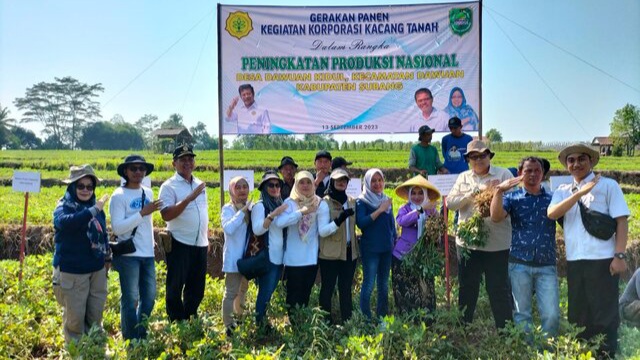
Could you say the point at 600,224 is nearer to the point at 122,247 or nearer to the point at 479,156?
the point at 479,156

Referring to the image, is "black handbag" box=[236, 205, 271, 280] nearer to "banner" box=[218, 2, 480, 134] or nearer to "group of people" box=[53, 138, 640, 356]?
"group of people" box=[53, 138, 640, 356]

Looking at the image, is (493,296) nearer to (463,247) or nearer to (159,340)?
(463,247)

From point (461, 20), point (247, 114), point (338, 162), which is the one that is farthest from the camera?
point (247, 114)

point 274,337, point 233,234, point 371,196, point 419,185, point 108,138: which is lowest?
point 274,337

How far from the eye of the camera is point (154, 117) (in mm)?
78250

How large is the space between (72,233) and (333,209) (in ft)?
7.93

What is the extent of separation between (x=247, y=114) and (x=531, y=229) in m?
4.60

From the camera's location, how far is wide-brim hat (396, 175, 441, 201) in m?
4.71

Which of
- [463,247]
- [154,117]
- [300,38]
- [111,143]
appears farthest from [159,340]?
[154,117]

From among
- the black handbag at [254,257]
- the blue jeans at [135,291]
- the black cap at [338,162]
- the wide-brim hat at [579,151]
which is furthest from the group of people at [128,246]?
the wide-brim hat at [579,151]

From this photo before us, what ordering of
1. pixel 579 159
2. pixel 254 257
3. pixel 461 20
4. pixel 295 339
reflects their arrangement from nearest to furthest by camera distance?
pixel 579 159, pixel 295 339, pixel 254 257, pixel 461 20

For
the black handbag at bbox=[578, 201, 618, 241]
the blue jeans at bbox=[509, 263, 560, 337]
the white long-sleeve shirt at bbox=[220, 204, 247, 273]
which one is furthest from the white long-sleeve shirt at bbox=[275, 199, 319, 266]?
the black handbag at bbox=[578, 201, 618, 241]

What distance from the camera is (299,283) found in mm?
4547

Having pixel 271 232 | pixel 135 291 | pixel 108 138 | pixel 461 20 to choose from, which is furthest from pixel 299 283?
pixel 108 138
